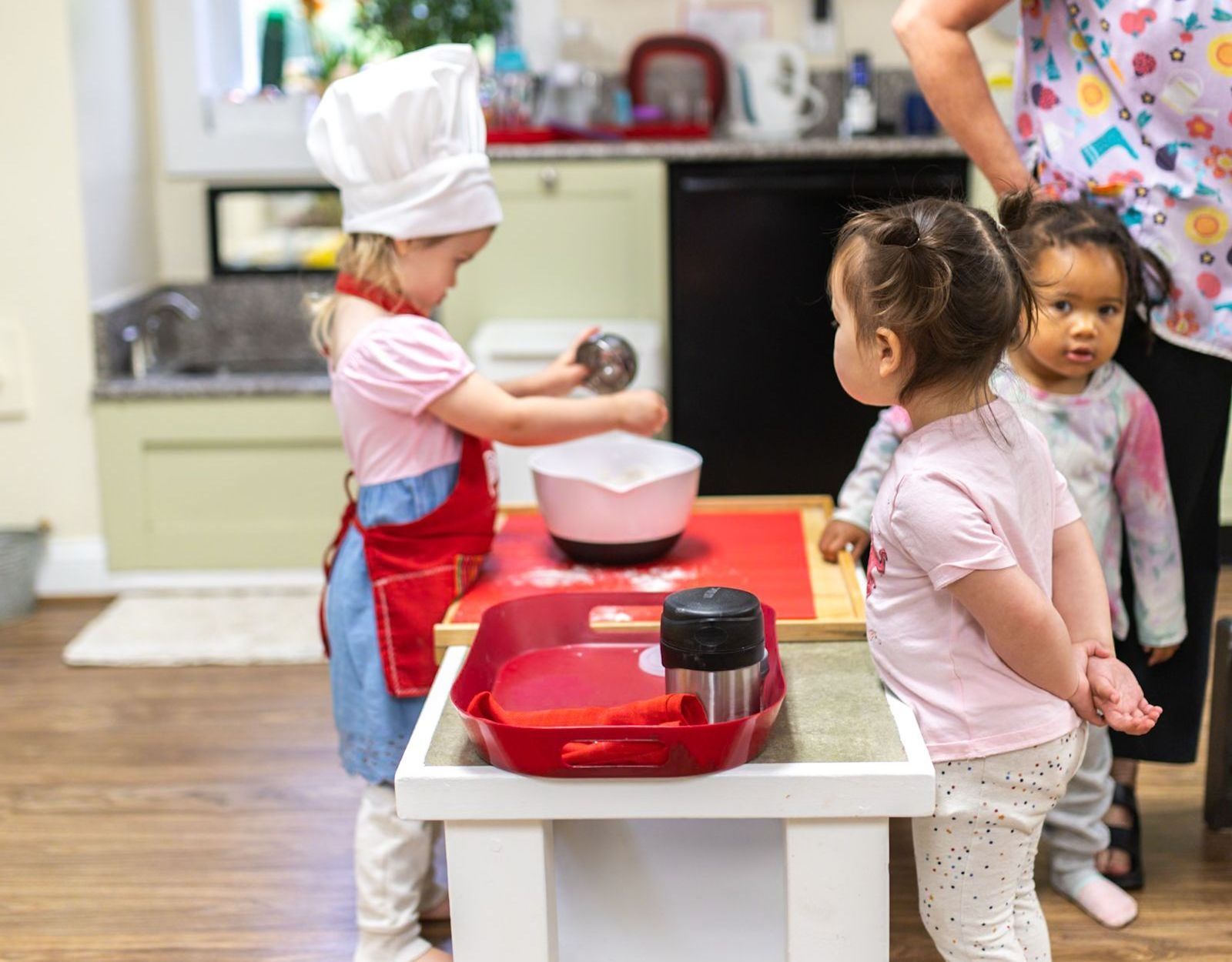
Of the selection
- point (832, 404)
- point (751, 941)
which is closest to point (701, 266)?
point (832, 404)

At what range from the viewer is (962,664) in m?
1.33

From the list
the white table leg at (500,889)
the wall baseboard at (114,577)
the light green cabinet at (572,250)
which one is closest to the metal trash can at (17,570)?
the wall baseboard at (114,577)

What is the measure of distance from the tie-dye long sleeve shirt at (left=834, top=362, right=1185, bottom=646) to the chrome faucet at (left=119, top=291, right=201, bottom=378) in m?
2.22

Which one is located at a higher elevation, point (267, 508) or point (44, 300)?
point (44, 300)

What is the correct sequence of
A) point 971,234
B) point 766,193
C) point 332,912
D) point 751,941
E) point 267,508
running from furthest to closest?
point 267,508 → point 766,193 → point 332,912 → point 751,941 → point 971,234

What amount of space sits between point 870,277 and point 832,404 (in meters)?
2.01

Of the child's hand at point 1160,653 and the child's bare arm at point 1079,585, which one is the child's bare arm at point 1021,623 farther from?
the child's hand at point 1160,653

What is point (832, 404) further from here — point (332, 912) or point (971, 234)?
point (971, 234)

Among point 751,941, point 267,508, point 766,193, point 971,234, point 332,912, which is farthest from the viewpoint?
point 267,508

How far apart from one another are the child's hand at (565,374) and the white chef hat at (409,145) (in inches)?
8.5

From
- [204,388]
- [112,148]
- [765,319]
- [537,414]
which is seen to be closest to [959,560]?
[537,414]

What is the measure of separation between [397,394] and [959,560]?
0.73 meters

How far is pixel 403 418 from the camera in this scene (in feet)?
5.66

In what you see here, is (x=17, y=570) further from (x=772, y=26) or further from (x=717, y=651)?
(x=717, y=651)
